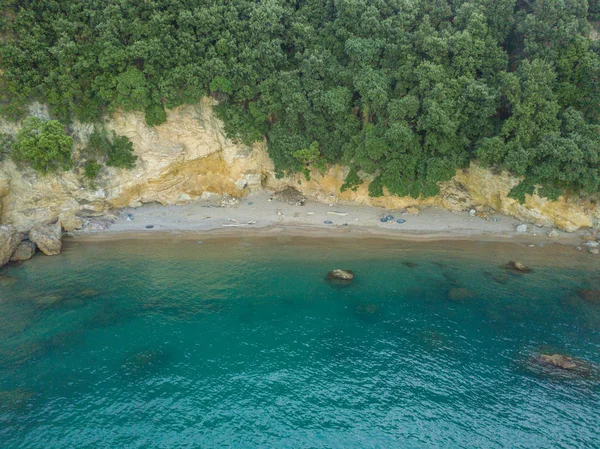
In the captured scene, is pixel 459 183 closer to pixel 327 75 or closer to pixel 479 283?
pixel 479 283

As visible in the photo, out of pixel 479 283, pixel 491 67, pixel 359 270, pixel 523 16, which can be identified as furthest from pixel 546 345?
pixel 523 16

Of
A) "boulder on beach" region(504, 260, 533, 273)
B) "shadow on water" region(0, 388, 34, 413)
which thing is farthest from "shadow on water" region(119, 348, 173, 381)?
"boulder on beach" region(504, 260, 533, 273)

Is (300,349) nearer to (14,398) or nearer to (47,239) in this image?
(14,398)

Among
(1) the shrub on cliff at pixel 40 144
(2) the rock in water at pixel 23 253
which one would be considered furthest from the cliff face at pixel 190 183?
(2) the rock in water at pixel 23 253

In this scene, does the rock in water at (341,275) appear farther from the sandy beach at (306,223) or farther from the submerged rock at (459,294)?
the submerged rock at (459,294)

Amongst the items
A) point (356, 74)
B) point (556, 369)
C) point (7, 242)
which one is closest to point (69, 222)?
point (7, 242)

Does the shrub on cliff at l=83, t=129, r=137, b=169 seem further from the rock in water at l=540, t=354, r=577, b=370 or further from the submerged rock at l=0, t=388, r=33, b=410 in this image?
the rock in water at l=540, t=354, r=577, b=370
